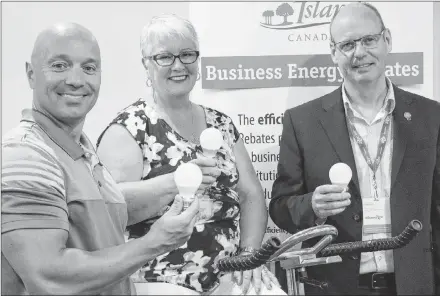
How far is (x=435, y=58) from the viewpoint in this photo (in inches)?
123

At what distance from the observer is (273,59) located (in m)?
3.09

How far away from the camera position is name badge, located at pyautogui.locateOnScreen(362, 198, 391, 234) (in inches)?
106

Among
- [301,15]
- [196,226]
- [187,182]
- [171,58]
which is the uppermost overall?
[301,15]

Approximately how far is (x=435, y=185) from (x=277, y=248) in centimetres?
148

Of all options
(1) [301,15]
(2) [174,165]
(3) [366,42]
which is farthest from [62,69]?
(1) [301,15]

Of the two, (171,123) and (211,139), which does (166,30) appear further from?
(211,139)

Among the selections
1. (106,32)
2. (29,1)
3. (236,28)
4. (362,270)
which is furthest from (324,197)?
(29,1)

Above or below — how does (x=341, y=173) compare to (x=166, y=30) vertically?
below

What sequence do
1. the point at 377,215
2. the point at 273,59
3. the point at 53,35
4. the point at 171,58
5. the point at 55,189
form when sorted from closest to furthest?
the point at 55,189 → the point at 53,35 → the point at 171,58 → the point at 377,215 → the point at 273,59

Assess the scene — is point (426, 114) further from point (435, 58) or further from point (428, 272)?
point (428, 272)

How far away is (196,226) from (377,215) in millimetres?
869

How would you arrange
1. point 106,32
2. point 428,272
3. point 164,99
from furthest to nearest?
point 106,32 → point 428,272 → point 164,99

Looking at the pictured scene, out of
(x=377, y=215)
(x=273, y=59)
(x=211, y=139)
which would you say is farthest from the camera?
(x=273, y=59)

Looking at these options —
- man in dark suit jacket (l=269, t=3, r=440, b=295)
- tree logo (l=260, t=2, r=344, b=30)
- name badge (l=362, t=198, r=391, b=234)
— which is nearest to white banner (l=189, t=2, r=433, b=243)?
tree logo (l=260, t=2, r=344, b=30)
